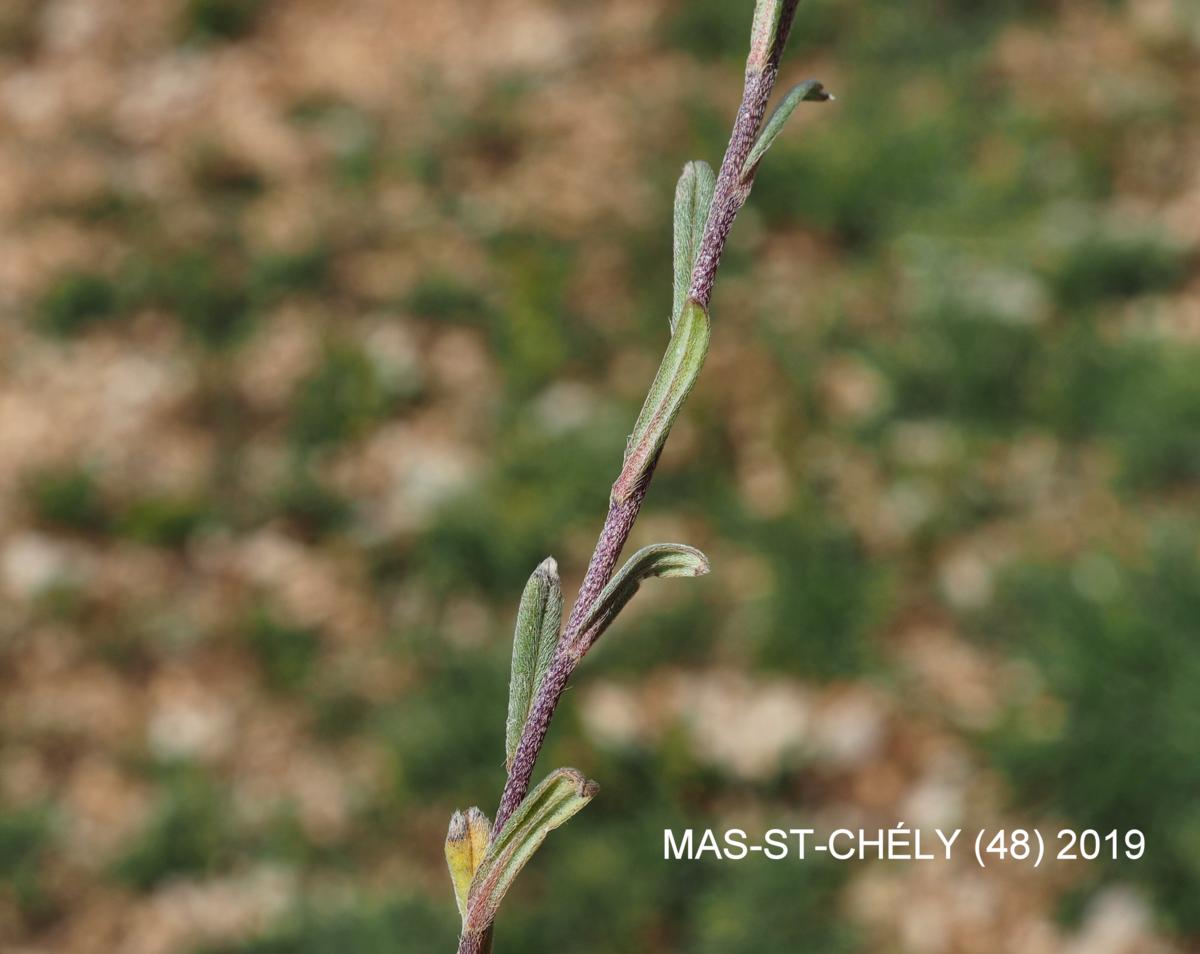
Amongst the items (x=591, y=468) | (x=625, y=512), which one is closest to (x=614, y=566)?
A: (x=625, y=512)

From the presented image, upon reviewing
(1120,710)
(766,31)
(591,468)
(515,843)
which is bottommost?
(515,843)

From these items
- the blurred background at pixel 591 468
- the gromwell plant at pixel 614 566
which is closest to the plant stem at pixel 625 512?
the gromwell plant at pixel 614 566

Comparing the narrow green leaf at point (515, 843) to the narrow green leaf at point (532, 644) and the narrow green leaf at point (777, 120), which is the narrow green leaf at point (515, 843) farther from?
the narrow green leaf at point (777, 120)

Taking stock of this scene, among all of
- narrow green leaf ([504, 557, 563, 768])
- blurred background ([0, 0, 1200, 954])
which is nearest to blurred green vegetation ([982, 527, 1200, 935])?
blurred background ([0, 0, 1200, 954])

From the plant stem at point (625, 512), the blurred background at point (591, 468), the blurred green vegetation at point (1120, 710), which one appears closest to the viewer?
the plant stem at point (625, 512)

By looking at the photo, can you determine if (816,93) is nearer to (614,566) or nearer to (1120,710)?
(614,566)

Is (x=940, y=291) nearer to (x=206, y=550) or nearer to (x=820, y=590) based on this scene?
(x=820, y=590)

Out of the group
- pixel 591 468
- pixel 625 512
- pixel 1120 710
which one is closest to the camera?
pixel 625 512
